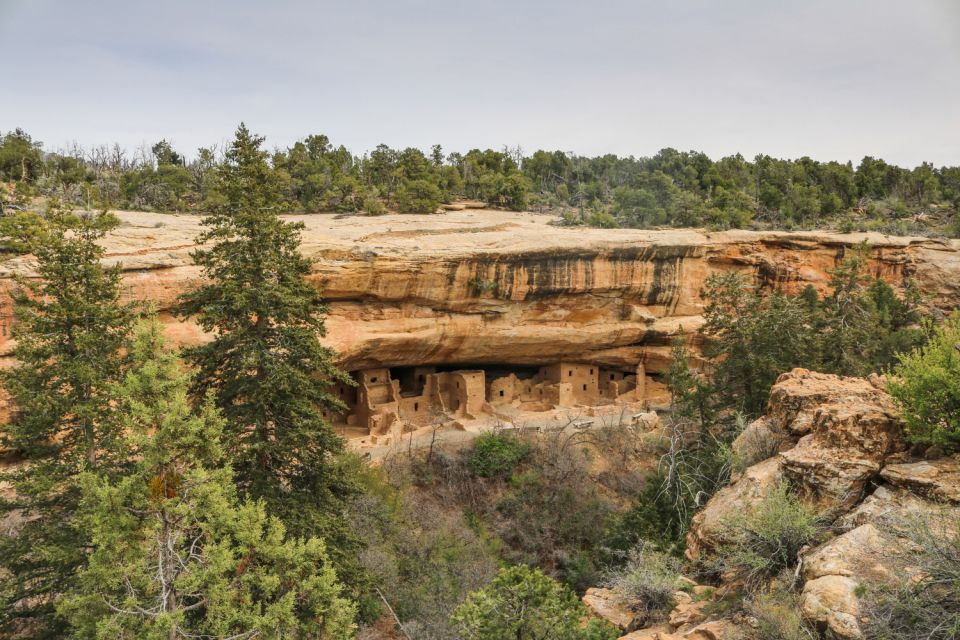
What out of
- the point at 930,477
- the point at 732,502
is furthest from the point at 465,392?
the point at 930,477

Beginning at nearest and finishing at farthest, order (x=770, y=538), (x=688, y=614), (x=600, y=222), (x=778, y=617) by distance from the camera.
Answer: (x=778, y=617) → (x=770, y=538) → (x=688, y=614) → (x=600, y=222)

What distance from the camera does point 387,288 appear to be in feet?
61.8

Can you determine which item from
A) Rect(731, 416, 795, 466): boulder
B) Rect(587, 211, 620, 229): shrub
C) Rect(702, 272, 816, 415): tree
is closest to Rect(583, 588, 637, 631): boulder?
Rect(731, 416, 795, 466): boulder

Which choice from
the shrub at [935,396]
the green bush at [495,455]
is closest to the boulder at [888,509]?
the shrub at [935,396]

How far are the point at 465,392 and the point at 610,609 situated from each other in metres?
13.7

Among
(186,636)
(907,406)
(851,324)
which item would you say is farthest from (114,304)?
(851,324)

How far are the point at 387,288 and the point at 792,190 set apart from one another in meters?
31.0

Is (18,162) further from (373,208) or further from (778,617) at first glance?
(778,617)

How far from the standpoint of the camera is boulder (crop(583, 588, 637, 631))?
8375 millimetres

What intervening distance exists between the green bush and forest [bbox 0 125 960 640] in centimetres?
7

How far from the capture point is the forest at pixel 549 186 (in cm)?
2833

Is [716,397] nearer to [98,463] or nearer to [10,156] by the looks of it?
[98,463]

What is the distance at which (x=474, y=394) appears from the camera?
886 inches

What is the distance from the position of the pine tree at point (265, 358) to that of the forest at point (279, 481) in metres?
0.04
